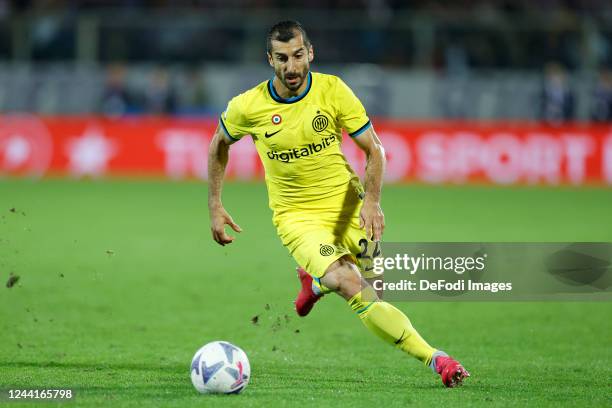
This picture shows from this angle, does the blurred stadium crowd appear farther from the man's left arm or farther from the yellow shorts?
the man's left arm

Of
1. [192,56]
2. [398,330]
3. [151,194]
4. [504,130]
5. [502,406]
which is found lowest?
[502,406]

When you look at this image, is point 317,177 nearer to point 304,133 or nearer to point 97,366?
point 304,133

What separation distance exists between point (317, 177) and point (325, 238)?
0.49 m

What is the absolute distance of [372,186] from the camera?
685 centimetres

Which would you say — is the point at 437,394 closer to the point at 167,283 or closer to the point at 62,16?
the point at 167,283

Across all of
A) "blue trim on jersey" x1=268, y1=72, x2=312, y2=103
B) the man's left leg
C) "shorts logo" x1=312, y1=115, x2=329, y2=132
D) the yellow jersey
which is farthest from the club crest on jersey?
the man's left leg

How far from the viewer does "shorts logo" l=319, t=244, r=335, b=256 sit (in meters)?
6.98

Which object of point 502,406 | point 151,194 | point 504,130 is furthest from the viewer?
point 504,130

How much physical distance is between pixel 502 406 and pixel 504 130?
56.2 ft

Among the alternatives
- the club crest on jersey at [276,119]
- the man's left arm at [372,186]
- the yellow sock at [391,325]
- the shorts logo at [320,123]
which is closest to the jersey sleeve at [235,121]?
the club crest on jersey at [276,119]

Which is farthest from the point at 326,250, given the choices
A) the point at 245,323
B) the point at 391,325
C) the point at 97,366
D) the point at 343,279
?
the point at 245,323

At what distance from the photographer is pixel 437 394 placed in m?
6.48

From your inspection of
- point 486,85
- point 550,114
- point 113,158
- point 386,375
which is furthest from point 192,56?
point 386,375

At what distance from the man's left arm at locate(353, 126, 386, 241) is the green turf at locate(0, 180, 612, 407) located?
1.03 metres
